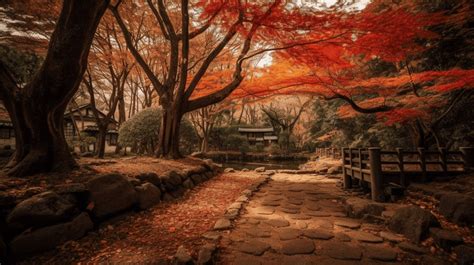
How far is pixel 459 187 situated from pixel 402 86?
19.2 feet

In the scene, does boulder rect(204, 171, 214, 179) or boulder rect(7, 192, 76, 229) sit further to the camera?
boulder rect(204, 171, 214, 179)

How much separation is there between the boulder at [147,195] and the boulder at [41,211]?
1521mm

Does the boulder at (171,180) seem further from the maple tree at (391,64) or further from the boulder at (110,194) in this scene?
the maple tree at (391,64)

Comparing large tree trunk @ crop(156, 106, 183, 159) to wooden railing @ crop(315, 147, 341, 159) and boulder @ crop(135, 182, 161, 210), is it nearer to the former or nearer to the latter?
boulder @ crop(135, 182, 161, 210)

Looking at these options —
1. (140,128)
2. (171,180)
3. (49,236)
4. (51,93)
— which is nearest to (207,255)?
(49,236)

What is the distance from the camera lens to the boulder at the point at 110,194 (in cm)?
409

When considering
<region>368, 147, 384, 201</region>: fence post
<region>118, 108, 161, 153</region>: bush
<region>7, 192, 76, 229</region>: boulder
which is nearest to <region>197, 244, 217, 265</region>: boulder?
<region>7, 192, 76, 229</region>: boulder

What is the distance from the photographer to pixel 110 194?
170 inches

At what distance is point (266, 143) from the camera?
3894 cm

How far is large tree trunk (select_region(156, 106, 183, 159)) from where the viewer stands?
9586 mm

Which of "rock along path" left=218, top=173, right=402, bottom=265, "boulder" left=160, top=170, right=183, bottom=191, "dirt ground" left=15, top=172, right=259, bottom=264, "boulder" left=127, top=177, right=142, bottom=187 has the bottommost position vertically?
"rock along path" left=218, top=173, right=402, bottom=265

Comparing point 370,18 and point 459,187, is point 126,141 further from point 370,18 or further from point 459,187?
point 459,187

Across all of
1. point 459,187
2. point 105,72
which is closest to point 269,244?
point 459,187

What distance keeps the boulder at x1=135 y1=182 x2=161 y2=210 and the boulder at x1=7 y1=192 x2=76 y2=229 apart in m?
1.52
